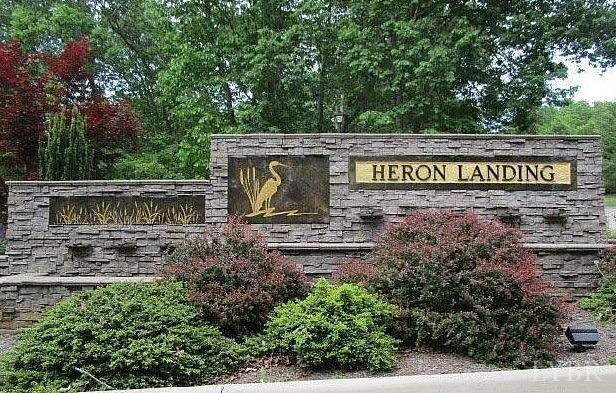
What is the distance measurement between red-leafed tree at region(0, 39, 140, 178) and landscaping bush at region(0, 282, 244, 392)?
8194mm

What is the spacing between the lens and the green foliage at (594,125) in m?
34.0

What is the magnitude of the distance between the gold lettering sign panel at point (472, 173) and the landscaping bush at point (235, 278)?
2.81m

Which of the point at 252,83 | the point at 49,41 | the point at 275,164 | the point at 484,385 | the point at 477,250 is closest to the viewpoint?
the point at 484,385

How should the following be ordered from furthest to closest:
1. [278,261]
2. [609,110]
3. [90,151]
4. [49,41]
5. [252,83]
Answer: [609,110] → [49,41] → [252,83] → [90,151] → [278,261]

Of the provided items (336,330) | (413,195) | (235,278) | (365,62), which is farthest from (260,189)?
(365,62)

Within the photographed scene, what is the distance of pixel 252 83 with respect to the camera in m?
13.8

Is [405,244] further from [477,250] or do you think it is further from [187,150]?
[187,150]

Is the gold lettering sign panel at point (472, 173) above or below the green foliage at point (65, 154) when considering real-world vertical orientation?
below

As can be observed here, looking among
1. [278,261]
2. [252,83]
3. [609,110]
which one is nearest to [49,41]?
[252,83]

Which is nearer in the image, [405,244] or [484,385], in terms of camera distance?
[484,385]

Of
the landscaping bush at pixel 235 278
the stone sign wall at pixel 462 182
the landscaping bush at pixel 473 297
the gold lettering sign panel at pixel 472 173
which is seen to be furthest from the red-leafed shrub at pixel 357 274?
the gold lettering sign panel at pixel 472 173

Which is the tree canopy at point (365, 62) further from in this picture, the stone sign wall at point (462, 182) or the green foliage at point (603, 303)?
the green foliage at point (603, 303)

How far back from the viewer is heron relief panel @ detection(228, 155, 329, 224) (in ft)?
27.2

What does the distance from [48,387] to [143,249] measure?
4.55m
